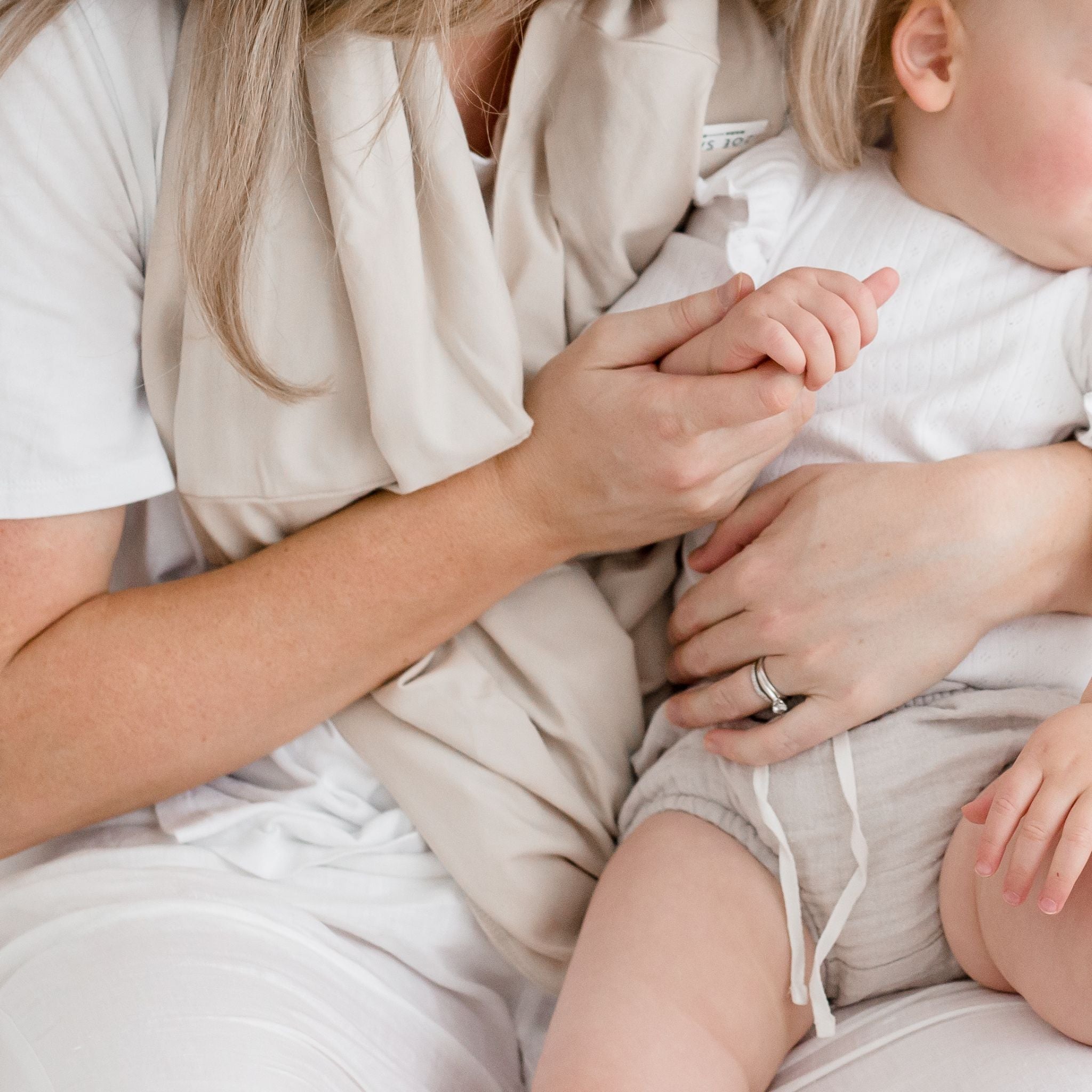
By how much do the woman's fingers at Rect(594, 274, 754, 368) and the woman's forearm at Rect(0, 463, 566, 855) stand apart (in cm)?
15

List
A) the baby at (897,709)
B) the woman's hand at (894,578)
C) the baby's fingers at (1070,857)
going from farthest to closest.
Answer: the woman's hand at (894,578) → the baby at (897,709) → the baby's fingers at (1070,857)

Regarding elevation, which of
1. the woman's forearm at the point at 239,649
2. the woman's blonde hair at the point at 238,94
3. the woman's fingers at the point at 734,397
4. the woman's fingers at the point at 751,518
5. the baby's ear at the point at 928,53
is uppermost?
the woman's blonde hair at the point at 238,94

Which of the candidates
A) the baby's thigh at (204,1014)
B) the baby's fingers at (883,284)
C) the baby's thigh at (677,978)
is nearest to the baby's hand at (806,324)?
the baby's fingers at (883,284)

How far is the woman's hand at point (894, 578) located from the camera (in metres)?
0.94

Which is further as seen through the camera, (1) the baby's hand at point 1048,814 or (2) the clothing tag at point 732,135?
(2) the clothing tag at point 732,135

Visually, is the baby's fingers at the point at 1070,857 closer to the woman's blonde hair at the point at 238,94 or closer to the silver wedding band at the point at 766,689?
the silver wedding band at the point at 766,689

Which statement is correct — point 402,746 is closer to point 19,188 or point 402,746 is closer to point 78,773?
point 78,773

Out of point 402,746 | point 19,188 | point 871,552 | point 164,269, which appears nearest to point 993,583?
point 871,552

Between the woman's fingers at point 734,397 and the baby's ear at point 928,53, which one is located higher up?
the baby's ear at point 928,53

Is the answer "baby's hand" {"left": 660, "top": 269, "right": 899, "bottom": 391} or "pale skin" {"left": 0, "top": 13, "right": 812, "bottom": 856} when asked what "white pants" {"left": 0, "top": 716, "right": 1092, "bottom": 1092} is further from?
"baby's hand" {"left": 660, "top": 269, "right": 899, "bottom": 391}

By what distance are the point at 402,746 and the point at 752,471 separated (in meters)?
0.41

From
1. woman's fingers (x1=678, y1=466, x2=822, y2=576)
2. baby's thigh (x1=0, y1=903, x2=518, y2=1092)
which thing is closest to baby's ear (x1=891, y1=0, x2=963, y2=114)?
woman's fingers (x1=678, y1=466, x2=822, y2=576)

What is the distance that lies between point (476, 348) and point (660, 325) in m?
0.16

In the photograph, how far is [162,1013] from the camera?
0.84 m
